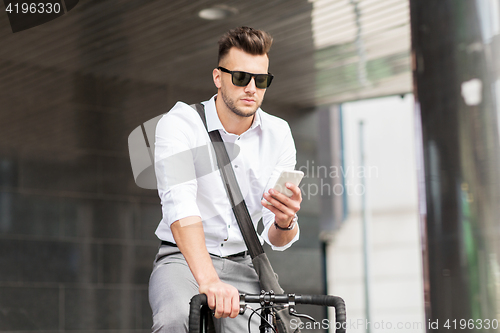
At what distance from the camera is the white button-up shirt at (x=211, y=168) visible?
9.05 ft

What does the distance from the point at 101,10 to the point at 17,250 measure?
340 cm

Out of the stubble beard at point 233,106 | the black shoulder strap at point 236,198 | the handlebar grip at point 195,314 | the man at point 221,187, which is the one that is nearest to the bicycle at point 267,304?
the handlebar grip at point 195,314

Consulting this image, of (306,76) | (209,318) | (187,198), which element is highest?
(306,76)

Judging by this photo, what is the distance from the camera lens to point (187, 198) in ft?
8.79

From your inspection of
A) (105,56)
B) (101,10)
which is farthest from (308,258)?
(101,10)

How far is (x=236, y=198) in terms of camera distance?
2.91 metres

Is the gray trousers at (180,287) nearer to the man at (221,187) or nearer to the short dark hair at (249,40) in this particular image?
the man at (221,187)

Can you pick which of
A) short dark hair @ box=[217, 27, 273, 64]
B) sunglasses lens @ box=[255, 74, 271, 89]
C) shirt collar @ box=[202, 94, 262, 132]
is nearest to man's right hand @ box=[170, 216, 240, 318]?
shirt collar @ box=[202, 94, 262, 132]

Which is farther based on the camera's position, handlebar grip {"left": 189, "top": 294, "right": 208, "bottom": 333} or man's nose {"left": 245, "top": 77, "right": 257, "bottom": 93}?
man's nose {"left": 245, "top": 77, "right": 257, "bottom": 93}

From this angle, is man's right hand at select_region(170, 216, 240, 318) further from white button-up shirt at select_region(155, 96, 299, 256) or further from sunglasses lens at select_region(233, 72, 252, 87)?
sunglasses lens at select_region(233, 72, 252, 87)

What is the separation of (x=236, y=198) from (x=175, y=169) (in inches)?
12.7

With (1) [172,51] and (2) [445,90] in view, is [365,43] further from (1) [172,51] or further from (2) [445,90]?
(2) [445,90]

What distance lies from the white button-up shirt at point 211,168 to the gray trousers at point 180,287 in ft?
0.26

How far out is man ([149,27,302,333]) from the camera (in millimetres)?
2590
